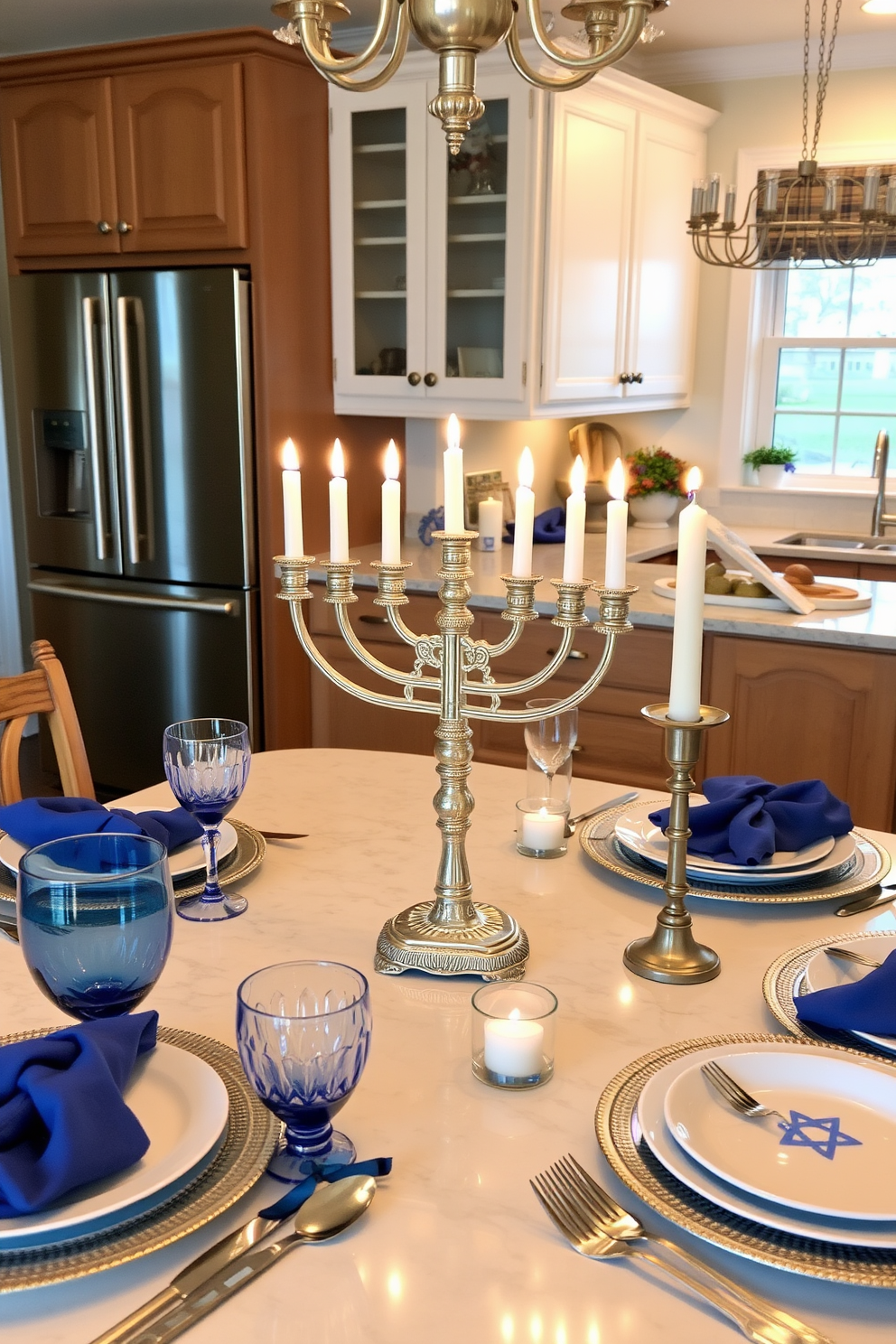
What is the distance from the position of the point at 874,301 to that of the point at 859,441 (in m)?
0.48

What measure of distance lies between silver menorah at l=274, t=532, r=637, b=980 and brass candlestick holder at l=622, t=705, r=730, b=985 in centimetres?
10

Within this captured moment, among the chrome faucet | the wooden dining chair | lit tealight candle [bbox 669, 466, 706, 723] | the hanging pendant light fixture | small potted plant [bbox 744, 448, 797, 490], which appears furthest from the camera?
small potted plant [bbox 744, 448, 797, 490]

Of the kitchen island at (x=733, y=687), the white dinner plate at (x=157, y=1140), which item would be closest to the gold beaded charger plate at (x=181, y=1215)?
the white dinner plate at (x=157, y=1140)

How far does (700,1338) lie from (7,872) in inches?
36.0

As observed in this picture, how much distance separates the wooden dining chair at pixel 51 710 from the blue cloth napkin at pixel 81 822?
0.37 metres

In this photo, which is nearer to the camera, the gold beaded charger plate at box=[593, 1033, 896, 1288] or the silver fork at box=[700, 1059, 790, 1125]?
the gold beaded charger plate at box=[593, 1033, 896, 1288]

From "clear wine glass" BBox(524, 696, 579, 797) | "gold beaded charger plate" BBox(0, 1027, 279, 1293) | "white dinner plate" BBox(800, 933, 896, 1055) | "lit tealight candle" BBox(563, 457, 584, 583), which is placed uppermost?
"lit tealight candle" BBox(563, 457, 584, 583)

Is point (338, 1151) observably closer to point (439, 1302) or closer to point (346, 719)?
point (439, 1302)

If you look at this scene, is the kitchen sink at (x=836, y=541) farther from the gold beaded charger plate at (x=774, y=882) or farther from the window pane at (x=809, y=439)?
the gold beaded charger plate at (x=774, y=882)

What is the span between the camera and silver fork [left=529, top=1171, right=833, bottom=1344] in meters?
0.71

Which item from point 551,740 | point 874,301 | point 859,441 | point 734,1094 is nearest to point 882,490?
point 859,441

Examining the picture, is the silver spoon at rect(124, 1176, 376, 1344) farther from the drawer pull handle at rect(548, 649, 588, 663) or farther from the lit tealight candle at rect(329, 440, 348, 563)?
the drawer pull handle at rect(548, 649, 588, 663)

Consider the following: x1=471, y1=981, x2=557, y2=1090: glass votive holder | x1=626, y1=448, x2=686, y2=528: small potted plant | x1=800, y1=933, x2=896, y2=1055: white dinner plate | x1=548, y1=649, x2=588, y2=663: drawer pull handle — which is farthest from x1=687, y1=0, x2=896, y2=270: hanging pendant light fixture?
x1=471, y1=981, x2=557, y2=1090: glass votive holder

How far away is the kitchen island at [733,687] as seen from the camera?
2602 mm
